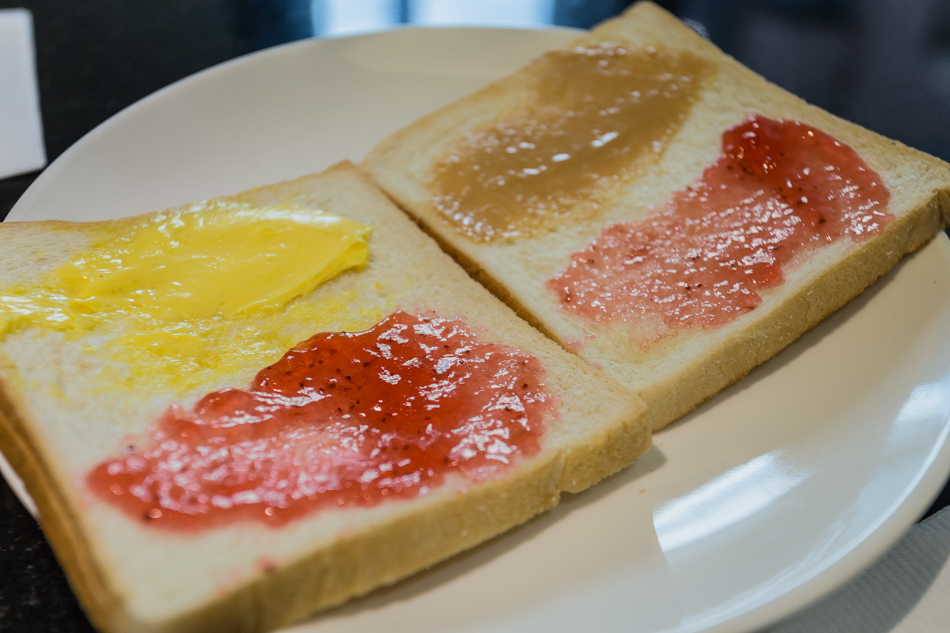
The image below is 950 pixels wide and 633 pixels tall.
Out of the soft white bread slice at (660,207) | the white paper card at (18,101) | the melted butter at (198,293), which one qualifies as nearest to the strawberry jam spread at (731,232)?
the soft white bread slice at (660,207)

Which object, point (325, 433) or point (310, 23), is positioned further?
point (310, 23)

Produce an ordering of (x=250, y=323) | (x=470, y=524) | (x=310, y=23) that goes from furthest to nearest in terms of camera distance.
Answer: (x=310, y=23)
(x=250, y=323)
(x=470, y=524)

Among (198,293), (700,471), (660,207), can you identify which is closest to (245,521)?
(198,293)

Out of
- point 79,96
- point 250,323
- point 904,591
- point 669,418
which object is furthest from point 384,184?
point 904,591

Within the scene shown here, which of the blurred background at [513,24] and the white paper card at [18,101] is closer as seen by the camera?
the white paper card at [18,101]

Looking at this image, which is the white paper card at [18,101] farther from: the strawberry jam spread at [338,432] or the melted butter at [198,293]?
the strawberry jam spread at [338,432]

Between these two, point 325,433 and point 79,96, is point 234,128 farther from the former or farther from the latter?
point 325,433

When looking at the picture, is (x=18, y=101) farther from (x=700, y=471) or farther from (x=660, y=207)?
(x=700, y=471)
